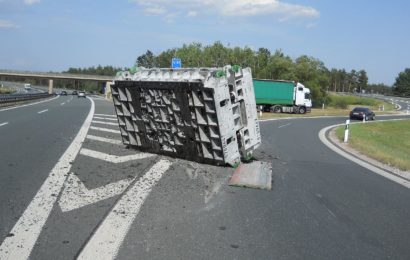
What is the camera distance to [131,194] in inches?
301

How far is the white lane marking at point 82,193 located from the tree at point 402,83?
179400 mm

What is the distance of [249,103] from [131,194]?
4647 mm

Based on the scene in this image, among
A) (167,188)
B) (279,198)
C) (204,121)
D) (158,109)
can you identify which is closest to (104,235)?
(167,188)

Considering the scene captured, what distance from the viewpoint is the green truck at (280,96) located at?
2068 inches

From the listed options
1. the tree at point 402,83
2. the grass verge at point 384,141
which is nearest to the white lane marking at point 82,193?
the grass verge at point 384,141

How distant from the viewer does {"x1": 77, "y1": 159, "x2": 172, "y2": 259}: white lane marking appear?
500 cm

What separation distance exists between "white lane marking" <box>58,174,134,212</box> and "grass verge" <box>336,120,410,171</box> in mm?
8388

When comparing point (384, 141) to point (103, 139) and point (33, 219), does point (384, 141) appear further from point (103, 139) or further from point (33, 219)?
point (33, 219)

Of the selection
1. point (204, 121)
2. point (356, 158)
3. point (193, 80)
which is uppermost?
point (193, 80)

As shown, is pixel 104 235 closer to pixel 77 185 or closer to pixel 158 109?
pixel 77 185

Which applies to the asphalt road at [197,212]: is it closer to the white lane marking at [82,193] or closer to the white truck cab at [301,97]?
the white lane marking at [82,193]

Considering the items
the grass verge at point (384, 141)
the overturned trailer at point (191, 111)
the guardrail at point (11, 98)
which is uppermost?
the overturned trailer at point (191, 111)

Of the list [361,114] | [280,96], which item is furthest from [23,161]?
[361,114]

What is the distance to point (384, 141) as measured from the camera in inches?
1228
